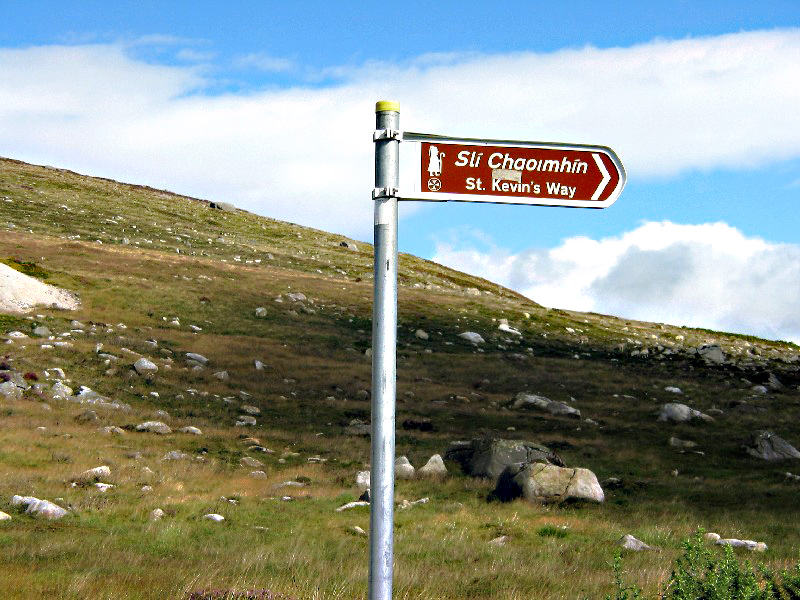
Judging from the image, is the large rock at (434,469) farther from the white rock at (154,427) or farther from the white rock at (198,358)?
the white rock at (198,358)

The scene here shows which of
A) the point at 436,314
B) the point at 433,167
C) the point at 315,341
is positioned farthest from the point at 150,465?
the point at 436,314

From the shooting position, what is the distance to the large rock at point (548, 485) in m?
19.8

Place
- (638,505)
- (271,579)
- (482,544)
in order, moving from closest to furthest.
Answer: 1. (271,579)
2. (482,544)
3. (638,505)

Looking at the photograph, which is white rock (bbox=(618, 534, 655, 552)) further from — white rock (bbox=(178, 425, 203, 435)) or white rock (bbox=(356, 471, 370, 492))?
white rock (bbox=(178, 425, 203, 435))

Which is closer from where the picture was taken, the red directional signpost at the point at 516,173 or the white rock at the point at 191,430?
the red directional signpost at the point at 516,173

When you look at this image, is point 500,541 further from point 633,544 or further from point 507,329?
point 507,329

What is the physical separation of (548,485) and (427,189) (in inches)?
628

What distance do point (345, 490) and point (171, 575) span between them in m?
10.5

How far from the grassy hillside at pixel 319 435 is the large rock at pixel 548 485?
0.56 metres

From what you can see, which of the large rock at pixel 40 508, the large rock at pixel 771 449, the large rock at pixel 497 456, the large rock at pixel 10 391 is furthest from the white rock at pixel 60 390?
the large rock at pixel 771 449

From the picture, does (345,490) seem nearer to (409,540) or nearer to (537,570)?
(409,540)

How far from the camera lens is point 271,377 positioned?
1324 inches

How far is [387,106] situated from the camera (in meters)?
5.38

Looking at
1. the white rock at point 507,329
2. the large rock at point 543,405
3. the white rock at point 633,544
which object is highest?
the white rock at point 507,329
